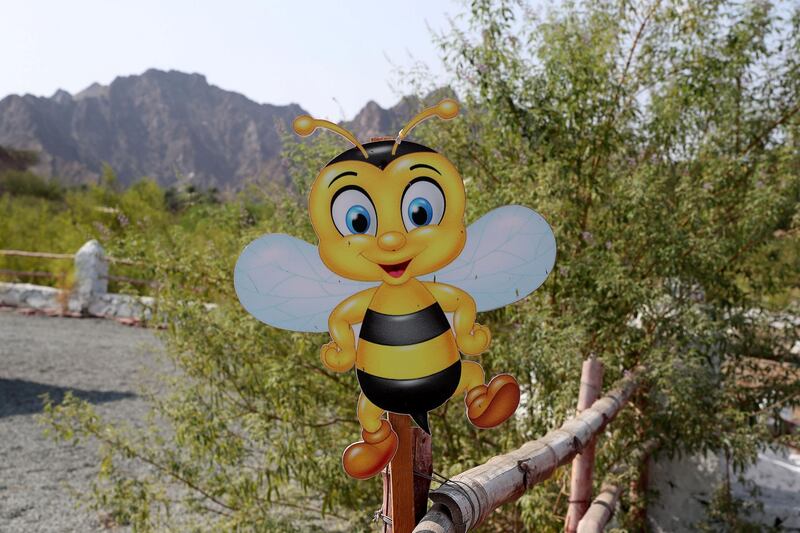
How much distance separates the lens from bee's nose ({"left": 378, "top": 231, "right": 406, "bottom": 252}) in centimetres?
141

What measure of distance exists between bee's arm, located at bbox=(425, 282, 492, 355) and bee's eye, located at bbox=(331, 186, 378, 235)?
0.20 meters

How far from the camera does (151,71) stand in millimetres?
92625

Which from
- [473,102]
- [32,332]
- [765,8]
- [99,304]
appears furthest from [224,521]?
[99,304]

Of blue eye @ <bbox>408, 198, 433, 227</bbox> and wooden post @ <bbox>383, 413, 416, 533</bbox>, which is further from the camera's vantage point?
wooden post @ <bbox>383, 413, 416, 533</bbox>

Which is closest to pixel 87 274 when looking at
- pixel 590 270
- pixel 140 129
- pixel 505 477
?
pixel 590 270

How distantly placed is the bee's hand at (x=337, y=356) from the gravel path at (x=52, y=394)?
319 cm

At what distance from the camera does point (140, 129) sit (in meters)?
85.6

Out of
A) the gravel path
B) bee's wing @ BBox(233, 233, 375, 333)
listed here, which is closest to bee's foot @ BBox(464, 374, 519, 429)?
bee's wing @ BBox(233, 233, 375, 333)

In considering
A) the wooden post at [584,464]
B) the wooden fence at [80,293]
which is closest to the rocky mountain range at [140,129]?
the wooden fence at [80,293]

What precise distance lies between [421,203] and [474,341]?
345 mm

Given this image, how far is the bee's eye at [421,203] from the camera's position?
4.77ft

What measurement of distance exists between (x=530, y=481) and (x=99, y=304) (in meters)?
12.0

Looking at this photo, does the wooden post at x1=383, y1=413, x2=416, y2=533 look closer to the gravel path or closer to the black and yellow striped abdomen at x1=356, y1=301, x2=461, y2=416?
the black and yellow striped abdomen at x1=356, y1=301, x2=461, y2=416

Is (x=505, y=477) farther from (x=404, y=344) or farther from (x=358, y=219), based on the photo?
(x=358, y=219)
